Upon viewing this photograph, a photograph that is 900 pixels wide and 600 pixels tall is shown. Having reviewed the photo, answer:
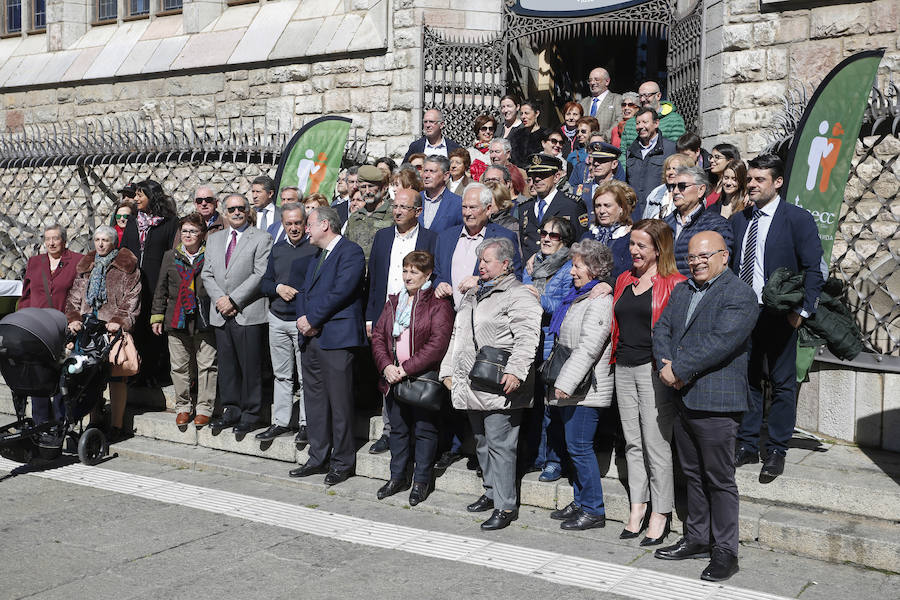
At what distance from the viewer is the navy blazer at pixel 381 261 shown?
696 cm

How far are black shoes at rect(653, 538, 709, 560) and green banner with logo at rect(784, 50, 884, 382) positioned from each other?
161 cm

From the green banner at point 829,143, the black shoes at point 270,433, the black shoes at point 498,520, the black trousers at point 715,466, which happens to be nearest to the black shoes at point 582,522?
the black shoes at point 498,520

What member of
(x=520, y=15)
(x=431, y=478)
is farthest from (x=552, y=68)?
(x=431, y=478)

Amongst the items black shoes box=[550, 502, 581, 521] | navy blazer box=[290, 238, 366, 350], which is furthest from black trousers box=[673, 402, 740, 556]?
navy blazer box=[290, 238, 366, 350]

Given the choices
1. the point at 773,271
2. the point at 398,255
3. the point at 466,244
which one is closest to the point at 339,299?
the point at 398,255

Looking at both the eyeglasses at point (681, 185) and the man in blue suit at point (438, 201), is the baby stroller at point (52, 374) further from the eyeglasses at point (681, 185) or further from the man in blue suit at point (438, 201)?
the eyeglasses at point (681, 185)

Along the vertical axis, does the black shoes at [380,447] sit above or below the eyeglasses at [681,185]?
below

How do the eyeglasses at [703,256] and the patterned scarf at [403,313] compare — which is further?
the patterned scarf at [403,313]

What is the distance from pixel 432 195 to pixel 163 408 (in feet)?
11.0

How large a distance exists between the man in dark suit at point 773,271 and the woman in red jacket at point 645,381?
716 millimetres

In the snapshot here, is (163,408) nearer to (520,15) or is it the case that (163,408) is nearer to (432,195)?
(432,195)

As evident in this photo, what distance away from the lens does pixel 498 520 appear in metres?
5.95

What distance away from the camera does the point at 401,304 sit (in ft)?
21.2

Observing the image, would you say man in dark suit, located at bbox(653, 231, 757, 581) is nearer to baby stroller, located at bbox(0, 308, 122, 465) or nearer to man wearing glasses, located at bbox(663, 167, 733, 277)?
man wearing glasses, located at bbox(663, 167, 733, 277)
